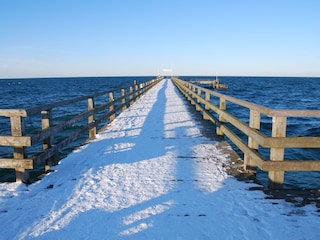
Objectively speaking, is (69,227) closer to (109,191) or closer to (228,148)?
(109,191)

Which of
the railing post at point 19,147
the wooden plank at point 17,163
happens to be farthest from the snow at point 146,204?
the wooden plank at point 17,163

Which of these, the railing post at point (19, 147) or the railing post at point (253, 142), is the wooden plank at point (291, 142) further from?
the railing post at point (19, 147)

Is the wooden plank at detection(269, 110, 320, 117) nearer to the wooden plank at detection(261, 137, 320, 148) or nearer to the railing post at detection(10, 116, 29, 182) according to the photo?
the wooden plank at detection(261, 137, 320, 148)

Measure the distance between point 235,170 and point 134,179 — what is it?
174 cm

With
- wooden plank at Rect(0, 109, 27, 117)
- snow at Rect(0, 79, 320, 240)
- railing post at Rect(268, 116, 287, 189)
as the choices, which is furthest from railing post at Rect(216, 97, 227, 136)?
wooden plank at Rect(0, 109, 27, 117)

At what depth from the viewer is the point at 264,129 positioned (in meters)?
15.0

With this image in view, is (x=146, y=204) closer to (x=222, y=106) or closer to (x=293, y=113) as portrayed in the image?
(x=293, y=113)

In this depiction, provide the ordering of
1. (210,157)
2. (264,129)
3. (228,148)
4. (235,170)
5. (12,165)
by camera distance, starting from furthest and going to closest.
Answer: (264,129), (228,148), (210,157), (235,170), (12,165)

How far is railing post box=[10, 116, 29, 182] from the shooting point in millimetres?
4023

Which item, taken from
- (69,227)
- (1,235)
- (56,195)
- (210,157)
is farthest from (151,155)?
(1,235)

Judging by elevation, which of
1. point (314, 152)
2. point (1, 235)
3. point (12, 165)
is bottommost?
point (314, 152)

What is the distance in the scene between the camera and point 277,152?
3.80 m

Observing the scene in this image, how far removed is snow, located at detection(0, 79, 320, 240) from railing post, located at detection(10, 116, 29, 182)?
17cm

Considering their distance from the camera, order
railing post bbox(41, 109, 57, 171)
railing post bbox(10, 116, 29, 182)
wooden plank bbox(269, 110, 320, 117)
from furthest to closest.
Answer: railing post bbox(41, 109, 57, 171), railing post bbox(10, 116, 29, 182), wooden plank bbox(269, 110, 320, 117)
